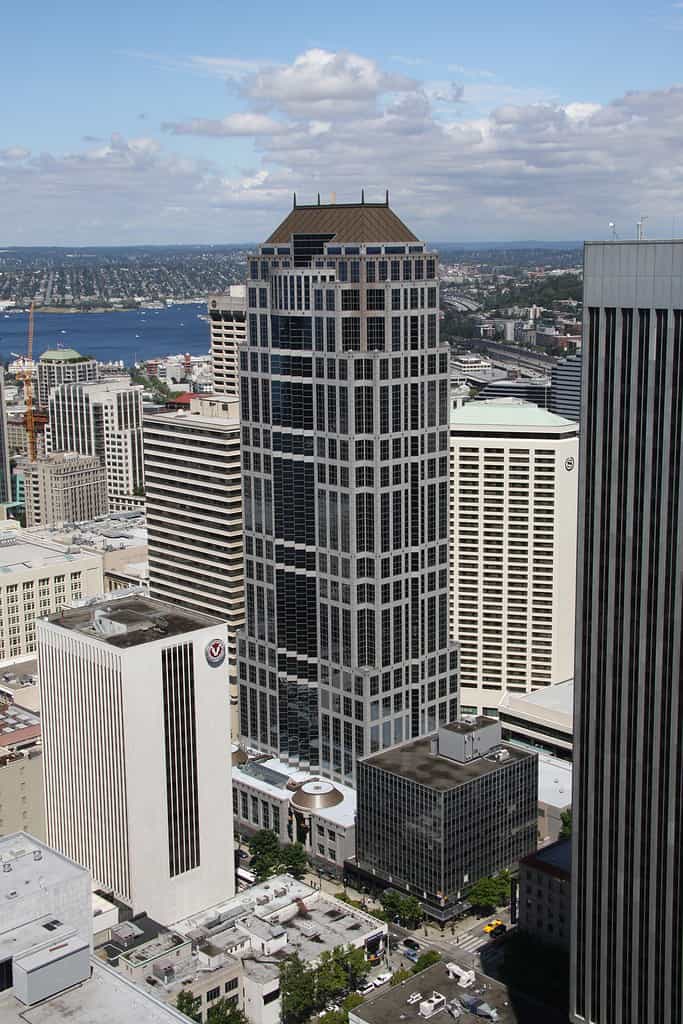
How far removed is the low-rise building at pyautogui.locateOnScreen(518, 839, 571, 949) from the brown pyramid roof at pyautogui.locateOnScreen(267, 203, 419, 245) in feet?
230

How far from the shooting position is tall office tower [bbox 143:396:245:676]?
175750 millimetres

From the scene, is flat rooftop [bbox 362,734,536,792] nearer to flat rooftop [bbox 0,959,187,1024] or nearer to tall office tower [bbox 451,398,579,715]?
tall office tower [bbox 451,398,579,715]

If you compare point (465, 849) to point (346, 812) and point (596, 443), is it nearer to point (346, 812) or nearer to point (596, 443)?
point (346, 812)

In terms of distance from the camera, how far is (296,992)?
371 ft

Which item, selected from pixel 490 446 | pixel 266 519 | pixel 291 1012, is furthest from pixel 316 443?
pixel 291 1012

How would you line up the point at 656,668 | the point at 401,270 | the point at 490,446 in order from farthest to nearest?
1. the point at 490,446
2. the point at 401,270
3. the point at 656,668

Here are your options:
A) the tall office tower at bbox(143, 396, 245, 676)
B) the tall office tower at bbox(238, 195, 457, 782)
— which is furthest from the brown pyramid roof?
the tall office tower at bbox(143, 396, 245, 676)

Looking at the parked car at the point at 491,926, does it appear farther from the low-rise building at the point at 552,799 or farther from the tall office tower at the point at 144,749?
the tall office tower at the point at 144,749

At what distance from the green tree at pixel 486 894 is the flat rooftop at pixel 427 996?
829 inches

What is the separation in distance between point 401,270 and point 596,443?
224ft

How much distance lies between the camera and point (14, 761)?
13725 cm

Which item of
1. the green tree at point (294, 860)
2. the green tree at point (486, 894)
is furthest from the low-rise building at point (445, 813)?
the green tree at point (294, 860)

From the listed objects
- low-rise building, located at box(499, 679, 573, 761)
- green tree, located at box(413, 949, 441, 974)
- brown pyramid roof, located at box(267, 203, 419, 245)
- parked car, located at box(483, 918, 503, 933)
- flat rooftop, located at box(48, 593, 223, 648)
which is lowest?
parked car, located at box(483, 918, 503, 933)

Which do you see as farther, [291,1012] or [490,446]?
[490,446]
